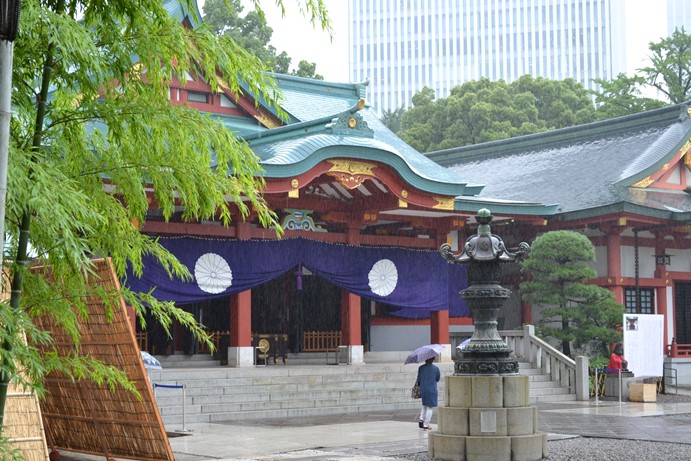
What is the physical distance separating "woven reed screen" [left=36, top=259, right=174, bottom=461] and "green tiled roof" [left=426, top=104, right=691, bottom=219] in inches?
635

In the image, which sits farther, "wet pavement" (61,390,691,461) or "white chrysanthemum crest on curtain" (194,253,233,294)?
"white chrysanthemum crest on curtain" (194,253,233,294)

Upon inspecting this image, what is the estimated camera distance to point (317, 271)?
2131cm

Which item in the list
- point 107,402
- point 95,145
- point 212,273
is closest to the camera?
point 95,145

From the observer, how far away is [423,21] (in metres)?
113

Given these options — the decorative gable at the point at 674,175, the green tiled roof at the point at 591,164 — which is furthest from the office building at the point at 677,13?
the decorative gable at the point at 674,175

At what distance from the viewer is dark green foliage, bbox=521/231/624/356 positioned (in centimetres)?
2258

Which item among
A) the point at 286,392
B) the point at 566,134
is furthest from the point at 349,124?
the point at 566,134

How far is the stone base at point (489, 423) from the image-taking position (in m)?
11.3

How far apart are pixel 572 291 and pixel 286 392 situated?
763 centimetres

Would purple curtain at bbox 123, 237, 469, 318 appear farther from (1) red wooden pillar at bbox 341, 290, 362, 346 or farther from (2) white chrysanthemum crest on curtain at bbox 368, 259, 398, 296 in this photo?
(1) red wooden pillar at bbox 341, 290, 362, 346

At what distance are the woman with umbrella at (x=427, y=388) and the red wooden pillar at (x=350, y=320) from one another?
7103 millimetres

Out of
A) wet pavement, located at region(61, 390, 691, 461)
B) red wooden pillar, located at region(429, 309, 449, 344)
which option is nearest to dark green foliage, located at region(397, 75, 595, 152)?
red wooden pillar, located at region(429, 309, 449, 344)

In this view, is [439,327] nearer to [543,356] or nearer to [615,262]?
[543,356]

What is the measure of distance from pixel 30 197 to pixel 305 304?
18887mm
